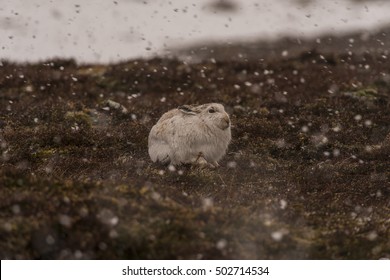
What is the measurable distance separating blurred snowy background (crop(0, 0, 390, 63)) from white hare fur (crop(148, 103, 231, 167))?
40.0ft

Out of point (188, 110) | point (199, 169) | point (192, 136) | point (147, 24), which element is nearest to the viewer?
point (199, 169)

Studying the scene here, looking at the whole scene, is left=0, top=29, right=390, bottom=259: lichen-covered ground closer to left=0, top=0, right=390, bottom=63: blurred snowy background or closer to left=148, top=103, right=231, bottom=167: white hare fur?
left=148, top=103, right=231, bottom=167: white hare fur

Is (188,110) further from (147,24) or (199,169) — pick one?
(147,24)

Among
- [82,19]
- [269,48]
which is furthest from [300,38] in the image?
[82,19]

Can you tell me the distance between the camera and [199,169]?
11.7m

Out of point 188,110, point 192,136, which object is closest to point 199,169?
point 192,136

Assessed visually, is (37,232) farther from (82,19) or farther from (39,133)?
(82,19)

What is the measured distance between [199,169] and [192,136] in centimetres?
74

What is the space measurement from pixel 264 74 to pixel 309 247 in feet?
46.6

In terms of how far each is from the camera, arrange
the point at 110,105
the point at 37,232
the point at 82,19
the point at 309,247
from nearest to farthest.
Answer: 1. the point at 37,232
2. the point at 309,247
3. the point at 110,105
4. the point at 82,19

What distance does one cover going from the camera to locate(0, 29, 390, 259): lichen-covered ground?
8000 millimetres

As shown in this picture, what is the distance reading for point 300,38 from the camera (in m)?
35.7

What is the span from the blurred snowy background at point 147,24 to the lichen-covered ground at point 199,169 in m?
3.42

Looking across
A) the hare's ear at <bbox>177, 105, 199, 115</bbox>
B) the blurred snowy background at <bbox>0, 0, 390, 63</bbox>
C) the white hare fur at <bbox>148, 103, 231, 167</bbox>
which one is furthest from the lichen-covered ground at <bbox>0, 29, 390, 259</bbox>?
the blurred snowy background at <bbox>0, 0, 390, 63</bbox>
